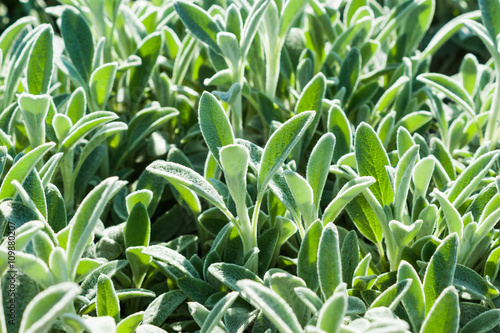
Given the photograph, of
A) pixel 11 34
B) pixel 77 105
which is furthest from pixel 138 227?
pixel 11 34

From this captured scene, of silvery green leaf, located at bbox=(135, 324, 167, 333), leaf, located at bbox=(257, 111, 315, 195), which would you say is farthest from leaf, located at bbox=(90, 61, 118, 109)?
silvery green leaf, located at bbox=(135, 324, 167, 333)

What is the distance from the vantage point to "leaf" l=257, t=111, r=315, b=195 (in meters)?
1.00

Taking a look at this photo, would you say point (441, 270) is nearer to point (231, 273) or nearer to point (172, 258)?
point (231, 273)

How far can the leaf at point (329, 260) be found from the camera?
2.94 ft

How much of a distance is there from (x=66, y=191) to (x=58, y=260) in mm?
494

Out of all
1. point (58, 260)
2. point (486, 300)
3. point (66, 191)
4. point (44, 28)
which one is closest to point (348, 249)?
point (486, 300)

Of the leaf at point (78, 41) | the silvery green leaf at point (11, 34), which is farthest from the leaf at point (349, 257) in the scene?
the silvery green leaf at point (11, 34)

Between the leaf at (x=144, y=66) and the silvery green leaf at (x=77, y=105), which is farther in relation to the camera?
the leaf at (x=144, y=66)

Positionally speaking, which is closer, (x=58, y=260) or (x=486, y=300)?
(x=58, y=260)

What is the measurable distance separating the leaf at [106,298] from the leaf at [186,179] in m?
0.20

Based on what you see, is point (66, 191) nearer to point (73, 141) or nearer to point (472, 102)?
point (73, 141)

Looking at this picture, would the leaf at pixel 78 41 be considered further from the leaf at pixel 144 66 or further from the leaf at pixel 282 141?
the leaf at pixel 282 141

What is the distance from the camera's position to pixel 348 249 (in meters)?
1.08

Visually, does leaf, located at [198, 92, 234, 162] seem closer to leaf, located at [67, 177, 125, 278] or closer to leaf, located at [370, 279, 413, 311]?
leaf, located at [67, 177, 125, 278]
